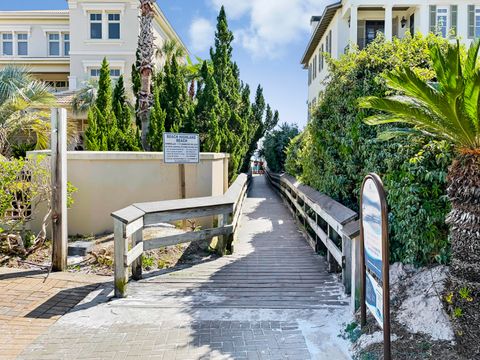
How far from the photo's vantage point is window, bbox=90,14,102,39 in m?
24.5

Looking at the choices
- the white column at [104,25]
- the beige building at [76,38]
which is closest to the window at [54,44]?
the beige building at [76,38]

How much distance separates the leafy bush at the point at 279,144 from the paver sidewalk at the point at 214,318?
15435 mm

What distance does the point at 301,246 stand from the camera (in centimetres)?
770

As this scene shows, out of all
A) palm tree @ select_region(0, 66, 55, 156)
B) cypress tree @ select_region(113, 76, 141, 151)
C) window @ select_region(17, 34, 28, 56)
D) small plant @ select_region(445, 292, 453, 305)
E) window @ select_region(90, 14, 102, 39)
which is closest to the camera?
small plant @ select_region(445, 292, 453, 305)

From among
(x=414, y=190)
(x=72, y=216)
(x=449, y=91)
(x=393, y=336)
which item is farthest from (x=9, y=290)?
(x=449, y=91)

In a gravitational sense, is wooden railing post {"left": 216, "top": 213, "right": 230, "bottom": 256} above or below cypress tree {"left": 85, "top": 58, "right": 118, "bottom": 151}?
below

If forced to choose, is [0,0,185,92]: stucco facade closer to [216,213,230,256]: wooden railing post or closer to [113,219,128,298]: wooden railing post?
[216,213,230,256]: wooden railing post

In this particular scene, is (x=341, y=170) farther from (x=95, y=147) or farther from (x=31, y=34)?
(x=31, y=34)

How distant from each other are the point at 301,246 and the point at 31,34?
90.5 feet

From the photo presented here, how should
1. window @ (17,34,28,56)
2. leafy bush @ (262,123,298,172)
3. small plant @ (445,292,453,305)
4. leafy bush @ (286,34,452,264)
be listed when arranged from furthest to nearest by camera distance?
window @ (17,34,28,56) → leafy bush @ (262,123,298,172) → leafy bush @ (286,34,452,264) → small plant @ (445,292,453,305)

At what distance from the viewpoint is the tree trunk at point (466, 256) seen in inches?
121

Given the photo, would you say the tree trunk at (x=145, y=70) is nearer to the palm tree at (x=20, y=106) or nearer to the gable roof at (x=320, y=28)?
the palm tree at (x=20, y=106)

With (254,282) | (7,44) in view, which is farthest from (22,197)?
(7,44)

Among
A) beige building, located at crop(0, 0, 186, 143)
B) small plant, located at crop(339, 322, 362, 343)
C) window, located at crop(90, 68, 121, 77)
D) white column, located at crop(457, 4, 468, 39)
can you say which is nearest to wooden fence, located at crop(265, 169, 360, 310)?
small plant, located at crop(339, 322, 362, 343)
